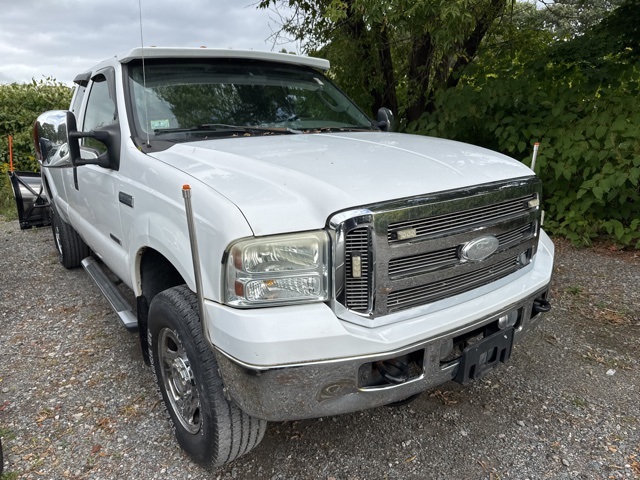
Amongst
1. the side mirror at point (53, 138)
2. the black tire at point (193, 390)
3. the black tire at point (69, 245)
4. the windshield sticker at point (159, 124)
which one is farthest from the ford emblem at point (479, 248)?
the black tire at point (69, 245)

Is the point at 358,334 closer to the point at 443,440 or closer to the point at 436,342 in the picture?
the point at 436,342

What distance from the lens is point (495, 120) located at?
19.7 ft

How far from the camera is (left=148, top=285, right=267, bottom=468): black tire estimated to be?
2.05 meters

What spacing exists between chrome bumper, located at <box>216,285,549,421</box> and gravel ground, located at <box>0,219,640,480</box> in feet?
2.11

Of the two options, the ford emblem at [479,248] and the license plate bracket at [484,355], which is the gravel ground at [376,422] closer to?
the license plate bracket at [484,355]

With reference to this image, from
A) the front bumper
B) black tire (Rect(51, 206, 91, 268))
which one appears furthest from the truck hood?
black tire (Rect(51, 206, 91, 268))

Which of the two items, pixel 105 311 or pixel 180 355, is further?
pixel 105 311

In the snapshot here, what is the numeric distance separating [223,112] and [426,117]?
164 inches

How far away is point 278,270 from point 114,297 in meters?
1.96

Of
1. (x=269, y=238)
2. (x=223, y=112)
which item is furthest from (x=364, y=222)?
(x=223, y=112)

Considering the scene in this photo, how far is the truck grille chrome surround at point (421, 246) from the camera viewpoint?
1.85 metres

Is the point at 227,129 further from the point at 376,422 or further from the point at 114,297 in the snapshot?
the point at 376,422

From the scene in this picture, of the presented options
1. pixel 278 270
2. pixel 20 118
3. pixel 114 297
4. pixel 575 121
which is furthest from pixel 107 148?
pixel 20 118

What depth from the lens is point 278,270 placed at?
1840mm
